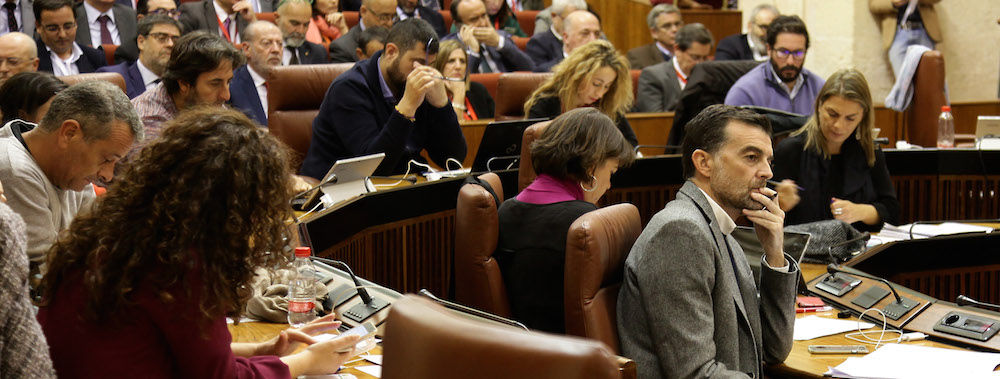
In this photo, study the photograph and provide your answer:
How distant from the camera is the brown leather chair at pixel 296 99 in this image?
14.1 feet

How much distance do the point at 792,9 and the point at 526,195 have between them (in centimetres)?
483

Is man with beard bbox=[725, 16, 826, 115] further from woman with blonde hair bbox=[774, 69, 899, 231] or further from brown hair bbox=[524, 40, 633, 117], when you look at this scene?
woman with blonde hair bbox=[774, 69, 899, 231]

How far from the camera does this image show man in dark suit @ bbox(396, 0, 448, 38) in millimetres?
6864

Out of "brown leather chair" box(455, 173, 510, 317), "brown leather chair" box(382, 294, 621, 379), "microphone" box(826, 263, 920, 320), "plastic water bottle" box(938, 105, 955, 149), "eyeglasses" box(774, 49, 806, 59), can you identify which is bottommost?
"plastic water bottle" box(938, 105, 955, 149)

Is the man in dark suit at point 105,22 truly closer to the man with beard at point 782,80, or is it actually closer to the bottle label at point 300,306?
the man with beard at point 782,80

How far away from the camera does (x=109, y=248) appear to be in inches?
55.5

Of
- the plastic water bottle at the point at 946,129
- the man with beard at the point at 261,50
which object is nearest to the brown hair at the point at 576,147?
the man with beard at the point at 261,50

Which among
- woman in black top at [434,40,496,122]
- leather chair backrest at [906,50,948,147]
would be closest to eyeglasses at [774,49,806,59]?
leather chair backrest at [906,50,948,147]

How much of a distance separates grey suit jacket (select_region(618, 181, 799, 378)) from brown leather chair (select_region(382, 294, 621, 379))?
825 mm

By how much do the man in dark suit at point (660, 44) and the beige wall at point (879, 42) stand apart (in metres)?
0.79

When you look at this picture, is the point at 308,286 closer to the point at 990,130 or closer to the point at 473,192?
the point at 473,192

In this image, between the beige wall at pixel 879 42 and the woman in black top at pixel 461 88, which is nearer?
the woman in black top at pixel 461 88

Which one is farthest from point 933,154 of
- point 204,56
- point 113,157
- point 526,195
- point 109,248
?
point 109,248

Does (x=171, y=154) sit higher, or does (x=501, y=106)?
(x=171, y=154)
